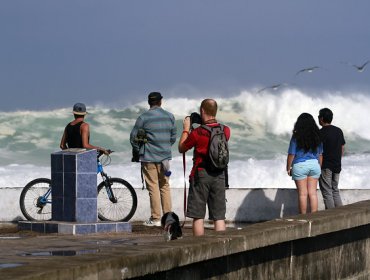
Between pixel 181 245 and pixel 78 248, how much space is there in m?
3.80

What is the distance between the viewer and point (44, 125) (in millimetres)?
60438

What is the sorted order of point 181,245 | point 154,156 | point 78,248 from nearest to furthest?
point 181,245, point 78,248, point 154,156

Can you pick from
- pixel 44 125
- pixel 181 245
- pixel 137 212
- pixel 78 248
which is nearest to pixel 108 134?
pixel 44 125

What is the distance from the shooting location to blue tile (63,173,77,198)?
14.1 m

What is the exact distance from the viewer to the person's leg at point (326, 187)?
1527 centimetres

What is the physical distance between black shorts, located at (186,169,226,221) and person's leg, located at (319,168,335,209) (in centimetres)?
450

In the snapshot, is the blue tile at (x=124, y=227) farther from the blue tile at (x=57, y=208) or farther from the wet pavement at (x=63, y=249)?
the blue tile at (x=57, y=208)

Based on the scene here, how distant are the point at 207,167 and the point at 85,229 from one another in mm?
3452

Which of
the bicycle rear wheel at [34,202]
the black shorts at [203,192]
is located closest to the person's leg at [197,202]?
the black shorts at [203,192]

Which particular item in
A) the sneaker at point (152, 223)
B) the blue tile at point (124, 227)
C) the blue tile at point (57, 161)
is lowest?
the blue tile at point (124, 227)

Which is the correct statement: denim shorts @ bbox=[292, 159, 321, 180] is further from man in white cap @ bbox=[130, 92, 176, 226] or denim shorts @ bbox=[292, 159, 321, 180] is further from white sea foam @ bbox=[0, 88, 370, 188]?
white sea foam @ bbox=[0, 88, 370, 188]

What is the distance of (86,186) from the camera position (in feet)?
46.6

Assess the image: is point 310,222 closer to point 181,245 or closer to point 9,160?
point 181,245

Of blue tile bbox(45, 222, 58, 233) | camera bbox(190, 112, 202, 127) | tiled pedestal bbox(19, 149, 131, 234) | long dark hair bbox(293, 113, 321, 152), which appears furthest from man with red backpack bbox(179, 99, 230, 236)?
long dark hair bbox(293, 113, 321, 152)
